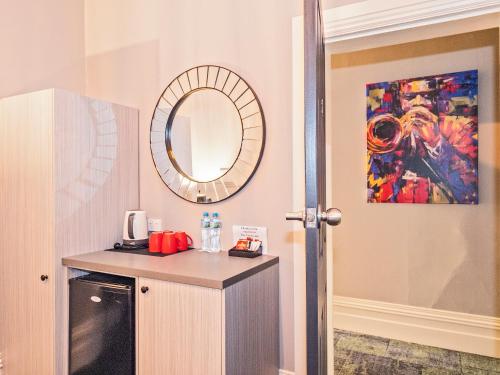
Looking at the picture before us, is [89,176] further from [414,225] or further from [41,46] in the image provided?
[414,225]

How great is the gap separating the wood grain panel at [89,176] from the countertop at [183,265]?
13 centimetres

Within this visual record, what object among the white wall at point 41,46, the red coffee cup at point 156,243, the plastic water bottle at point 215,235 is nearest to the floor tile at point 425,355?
the plastic water bottle at point 215,235

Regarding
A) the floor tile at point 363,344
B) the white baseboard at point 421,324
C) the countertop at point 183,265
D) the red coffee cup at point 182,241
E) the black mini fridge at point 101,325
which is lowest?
the floor tile at point 363,344

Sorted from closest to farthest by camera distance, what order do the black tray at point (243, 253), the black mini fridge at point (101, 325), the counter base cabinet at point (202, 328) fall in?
the counter base cabinet at point (202, 328) → the black mini fridge at point (101, 325) → the black tray at point (243, 253)

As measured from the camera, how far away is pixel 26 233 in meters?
2.04

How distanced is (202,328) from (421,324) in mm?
1924

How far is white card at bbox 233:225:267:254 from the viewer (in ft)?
6.70

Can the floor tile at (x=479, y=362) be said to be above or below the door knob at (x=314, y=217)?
below

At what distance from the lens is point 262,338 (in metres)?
1.82

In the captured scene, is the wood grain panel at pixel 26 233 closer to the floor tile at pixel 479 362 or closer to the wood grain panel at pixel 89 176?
the wood grain panel at pixel 89 176

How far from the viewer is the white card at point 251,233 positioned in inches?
80.4

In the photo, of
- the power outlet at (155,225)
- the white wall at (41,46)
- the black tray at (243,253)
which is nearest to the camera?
the black tray at (243,253)

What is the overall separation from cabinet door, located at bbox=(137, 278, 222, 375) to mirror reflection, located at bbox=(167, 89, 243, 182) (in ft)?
2.56

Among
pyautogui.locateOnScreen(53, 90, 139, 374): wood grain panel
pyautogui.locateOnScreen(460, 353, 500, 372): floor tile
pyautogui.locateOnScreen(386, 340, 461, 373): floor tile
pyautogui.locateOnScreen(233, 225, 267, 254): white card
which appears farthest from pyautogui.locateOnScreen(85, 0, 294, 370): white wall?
pyautogui.locateOnScreen(460, 353, 500, 372): floor tile
